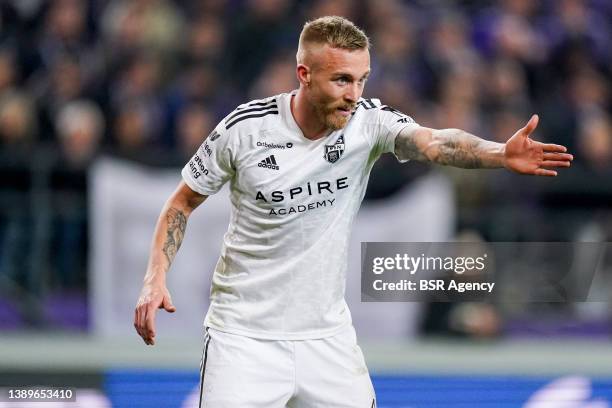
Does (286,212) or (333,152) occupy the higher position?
(333,152)

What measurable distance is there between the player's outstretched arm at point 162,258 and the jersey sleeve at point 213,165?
8 cm

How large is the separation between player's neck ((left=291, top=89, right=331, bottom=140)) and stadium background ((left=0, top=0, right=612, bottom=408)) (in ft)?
7.69

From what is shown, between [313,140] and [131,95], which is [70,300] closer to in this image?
[131,95]

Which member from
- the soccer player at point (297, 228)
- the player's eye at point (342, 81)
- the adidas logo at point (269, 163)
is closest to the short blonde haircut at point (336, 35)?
the soccer player at point (297, 228)

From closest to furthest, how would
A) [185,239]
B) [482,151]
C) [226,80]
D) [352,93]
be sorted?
[482,151] → [352,93] → [185,239] → [226,80]

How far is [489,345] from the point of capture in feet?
27.3

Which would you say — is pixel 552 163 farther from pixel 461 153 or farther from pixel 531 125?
pixel 461 153

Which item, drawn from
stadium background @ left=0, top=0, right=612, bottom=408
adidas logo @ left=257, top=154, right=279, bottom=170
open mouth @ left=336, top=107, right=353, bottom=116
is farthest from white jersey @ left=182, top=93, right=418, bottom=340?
stadium background @ left=0, top=0, right=612, bottom=408

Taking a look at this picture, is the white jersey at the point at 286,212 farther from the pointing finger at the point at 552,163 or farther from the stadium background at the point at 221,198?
the stadium background at the point at 221,198

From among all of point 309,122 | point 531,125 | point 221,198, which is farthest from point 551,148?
point 221,198

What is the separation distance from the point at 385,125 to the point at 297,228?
54cm

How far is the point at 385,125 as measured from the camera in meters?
4.75

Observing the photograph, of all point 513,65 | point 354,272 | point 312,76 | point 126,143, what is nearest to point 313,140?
point 312,76

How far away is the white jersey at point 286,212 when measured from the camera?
184 inches
